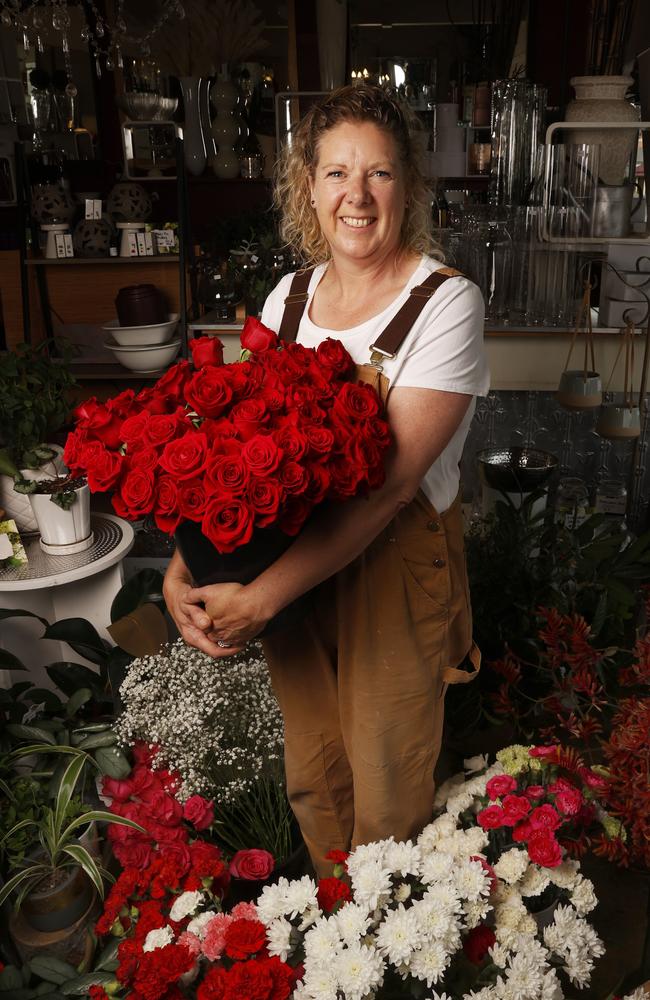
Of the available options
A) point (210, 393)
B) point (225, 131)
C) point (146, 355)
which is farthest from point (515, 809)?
point (225, 131)

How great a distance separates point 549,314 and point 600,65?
3.58 feet

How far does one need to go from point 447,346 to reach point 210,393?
351mm

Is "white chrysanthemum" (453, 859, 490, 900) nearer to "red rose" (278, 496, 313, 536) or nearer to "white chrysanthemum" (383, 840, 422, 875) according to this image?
"white chrysanthemum" (383, 840, 422, 875)

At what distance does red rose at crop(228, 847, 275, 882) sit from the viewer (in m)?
1.68

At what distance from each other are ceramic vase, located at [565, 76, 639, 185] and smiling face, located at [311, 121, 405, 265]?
1897mm

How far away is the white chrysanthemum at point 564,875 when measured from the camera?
4.45 ft

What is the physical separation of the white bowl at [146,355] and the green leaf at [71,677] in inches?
67.2

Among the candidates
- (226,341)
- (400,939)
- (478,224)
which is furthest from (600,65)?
(400,939)

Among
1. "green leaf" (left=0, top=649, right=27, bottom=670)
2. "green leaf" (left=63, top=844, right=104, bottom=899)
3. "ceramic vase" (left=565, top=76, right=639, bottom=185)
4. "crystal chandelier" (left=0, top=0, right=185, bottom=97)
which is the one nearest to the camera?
"green leaf" (left=63, top=844, right=104, bottom=899)

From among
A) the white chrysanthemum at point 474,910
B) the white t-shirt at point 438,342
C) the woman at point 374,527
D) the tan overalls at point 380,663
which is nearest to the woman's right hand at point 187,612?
the woman at point 374,527

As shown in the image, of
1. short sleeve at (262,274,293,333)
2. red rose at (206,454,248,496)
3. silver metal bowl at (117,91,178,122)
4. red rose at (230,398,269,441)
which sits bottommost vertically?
red rose at (206,454,248,496)

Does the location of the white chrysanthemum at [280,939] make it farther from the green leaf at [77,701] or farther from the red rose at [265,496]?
the green leaf at [77,701]

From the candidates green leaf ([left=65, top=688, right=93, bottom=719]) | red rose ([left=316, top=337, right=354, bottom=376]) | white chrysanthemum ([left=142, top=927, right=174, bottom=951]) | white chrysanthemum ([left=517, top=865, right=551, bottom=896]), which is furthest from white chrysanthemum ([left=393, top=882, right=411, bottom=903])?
green leaf ([left=65, top=688, right=93, bottom=719])

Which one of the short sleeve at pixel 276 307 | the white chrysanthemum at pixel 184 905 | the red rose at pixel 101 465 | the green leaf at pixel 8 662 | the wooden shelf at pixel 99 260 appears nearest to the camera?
the red rose at pixel 101 465
